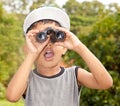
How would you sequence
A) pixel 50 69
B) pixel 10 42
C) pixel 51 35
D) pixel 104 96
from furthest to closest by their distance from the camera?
pixel 10 42 < pixel 104 96 < pixel 50 69 < pixel 51 35

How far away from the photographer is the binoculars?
8.95ft

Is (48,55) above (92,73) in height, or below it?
above

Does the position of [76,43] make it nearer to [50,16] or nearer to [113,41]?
[50,16]

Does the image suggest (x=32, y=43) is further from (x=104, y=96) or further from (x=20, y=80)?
(x=104, y=96)

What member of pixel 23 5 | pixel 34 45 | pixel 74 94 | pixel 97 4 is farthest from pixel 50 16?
pixel 97 4

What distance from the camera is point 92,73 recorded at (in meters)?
2.82

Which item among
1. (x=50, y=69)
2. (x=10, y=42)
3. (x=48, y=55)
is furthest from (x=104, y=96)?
(x=10, y=42)

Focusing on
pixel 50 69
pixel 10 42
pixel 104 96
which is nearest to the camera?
pixel 50 69

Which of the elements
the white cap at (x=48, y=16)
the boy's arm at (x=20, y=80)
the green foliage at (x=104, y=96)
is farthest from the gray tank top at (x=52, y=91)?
the green foliage at (x=104, y=96)

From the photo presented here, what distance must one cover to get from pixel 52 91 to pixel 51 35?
0.36 metres

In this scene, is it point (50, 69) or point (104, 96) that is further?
point (104, 96)

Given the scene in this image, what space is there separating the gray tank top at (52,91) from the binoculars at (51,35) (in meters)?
0.27

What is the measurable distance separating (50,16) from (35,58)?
0.32 m

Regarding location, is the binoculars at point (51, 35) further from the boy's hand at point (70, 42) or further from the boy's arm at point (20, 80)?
the boy's arm at point (20, 80)
